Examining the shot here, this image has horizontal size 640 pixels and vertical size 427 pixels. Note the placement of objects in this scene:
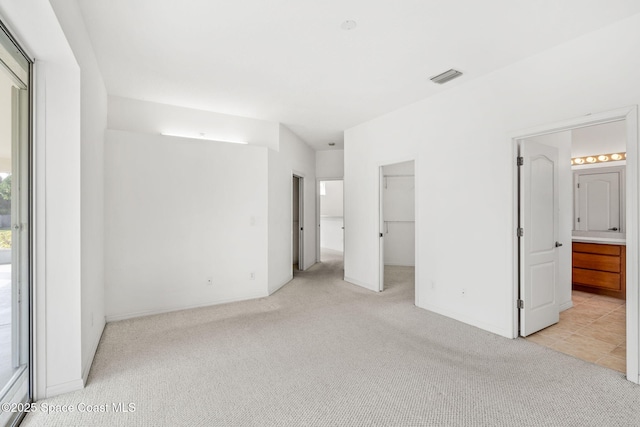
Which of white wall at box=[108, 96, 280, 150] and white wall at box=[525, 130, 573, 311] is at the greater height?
white wall at box=[108, 96, 280, 150]

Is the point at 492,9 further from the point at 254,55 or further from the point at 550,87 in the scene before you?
the point at 254,55

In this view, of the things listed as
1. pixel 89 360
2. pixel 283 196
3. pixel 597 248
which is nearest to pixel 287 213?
pixel 283 196

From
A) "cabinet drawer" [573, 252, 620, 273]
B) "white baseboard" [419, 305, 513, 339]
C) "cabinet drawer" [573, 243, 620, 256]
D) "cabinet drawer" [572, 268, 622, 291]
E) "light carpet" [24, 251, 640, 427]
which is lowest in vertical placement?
"light carpet" [24, 251, 640, 427]

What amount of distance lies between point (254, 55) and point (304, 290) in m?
3.43

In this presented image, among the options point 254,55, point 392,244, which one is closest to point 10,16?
point 254,55

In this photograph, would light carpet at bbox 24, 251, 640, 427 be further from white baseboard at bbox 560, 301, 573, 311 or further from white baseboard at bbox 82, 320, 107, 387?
white baseboard at bbox 560, 301, 573, 311

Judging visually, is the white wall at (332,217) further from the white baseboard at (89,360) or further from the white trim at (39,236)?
the white trim at (39,236)

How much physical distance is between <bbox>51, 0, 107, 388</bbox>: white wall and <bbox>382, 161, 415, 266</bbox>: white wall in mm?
5436

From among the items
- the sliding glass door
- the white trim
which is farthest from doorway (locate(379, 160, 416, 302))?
the sliding glass door

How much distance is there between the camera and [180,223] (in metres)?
3.84

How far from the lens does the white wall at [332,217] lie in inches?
385

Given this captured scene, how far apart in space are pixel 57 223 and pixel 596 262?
6410 mm

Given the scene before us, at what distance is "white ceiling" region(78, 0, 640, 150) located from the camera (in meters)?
2.14

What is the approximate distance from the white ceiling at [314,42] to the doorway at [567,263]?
0.90 meters
